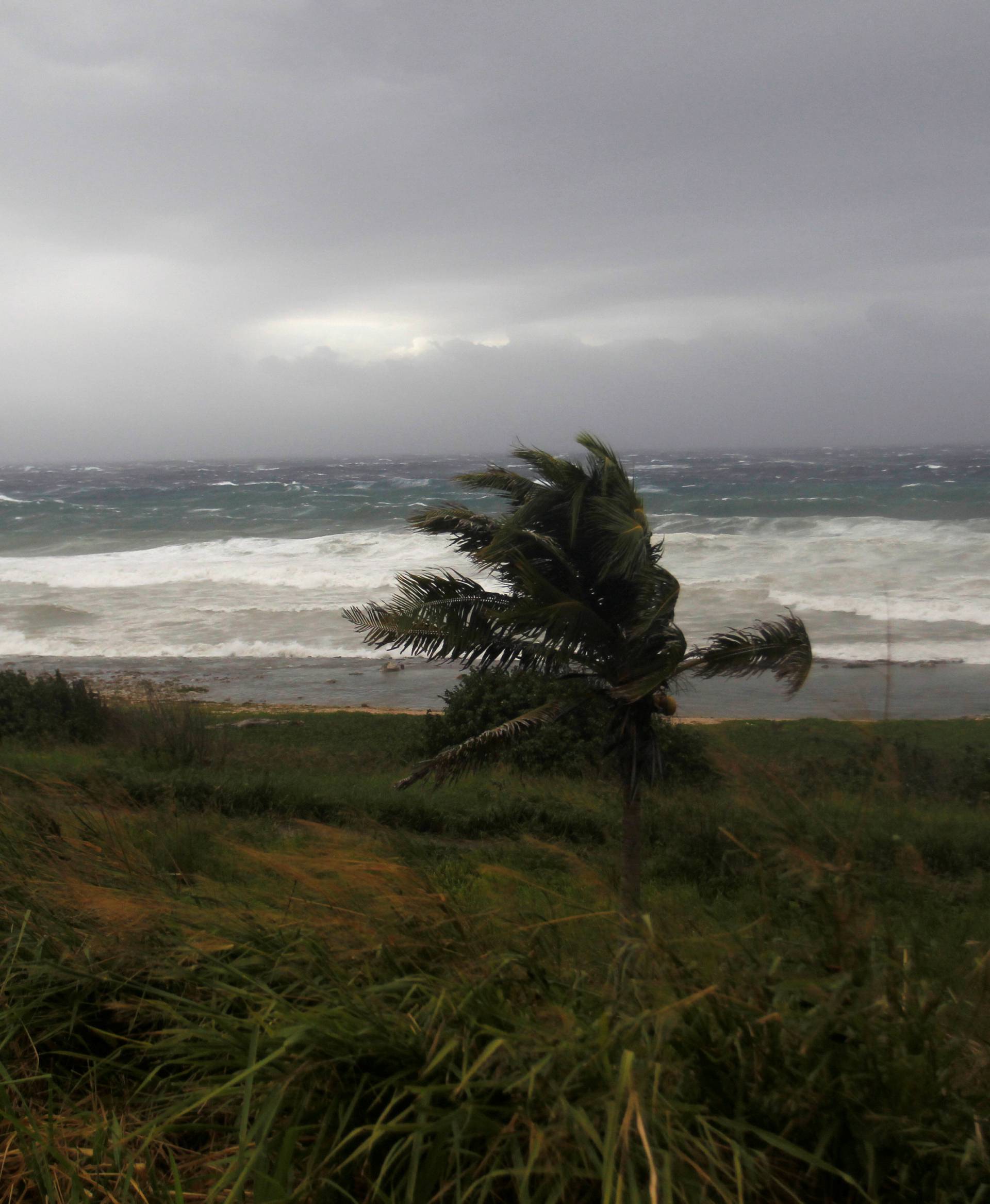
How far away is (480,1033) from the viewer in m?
2.21

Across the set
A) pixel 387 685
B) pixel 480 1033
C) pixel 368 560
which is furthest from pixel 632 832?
pixel 368 560

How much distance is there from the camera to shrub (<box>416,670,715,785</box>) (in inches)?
622

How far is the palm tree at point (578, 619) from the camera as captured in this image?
7.74 metres

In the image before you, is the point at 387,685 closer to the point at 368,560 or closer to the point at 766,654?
the point at 766,654

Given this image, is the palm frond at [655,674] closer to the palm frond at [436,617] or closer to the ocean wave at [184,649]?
the palm frond at [436,617]

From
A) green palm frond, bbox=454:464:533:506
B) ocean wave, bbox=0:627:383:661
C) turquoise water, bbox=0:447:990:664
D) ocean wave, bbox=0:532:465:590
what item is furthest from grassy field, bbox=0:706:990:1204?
ocean wave, bbox=0:532:465:590

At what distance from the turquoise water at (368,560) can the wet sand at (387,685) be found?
1288 mm

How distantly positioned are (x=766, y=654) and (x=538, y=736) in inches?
351

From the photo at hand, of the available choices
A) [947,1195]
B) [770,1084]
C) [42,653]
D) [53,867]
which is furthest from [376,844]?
[42,653]

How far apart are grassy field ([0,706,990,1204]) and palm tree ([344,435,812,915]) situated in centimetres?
414

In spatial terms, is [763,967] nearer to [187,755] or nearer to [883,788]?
[883,788]

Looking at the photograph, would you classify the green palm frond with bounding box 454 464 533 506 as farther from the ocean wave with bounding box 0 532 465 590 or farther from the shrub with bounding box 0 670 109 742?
the ocean wave with bounding box 0 532 465 590

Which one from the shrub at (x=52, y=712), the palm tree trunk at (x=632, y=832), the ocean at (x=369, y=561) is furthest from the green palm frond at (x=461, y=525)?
the ocean at (x=369, y=561)

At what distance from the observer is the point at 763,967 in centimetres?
226
